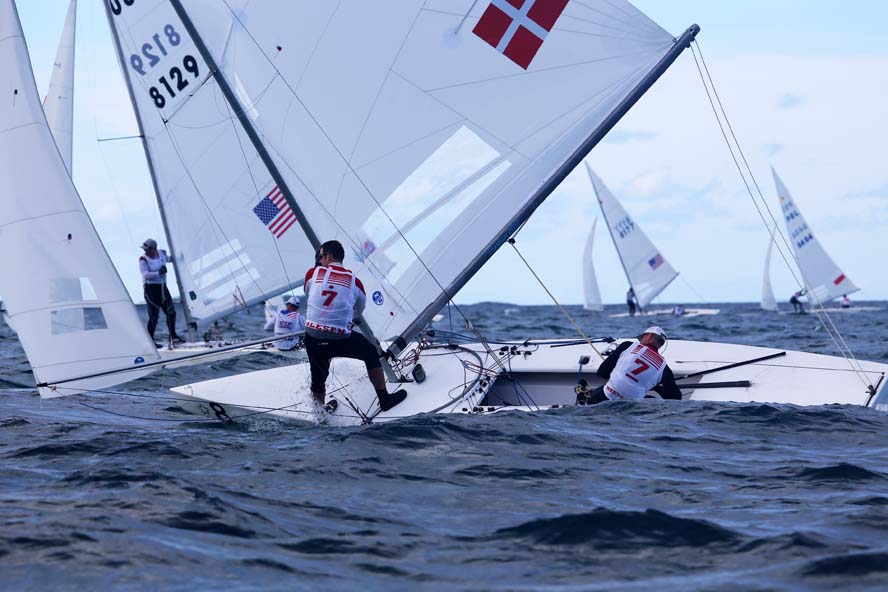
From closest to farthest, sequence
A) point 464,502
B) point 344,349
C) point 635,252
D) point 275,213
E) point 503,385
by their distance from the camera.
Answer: point 464,502, point 344,349, point 503,385, point 275,213, point 635,252

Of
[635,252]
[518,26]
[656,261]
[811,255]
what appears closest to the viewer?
[518,26]

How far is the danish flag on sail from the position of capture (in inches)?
294

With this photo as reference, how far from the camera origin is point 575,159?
745cm

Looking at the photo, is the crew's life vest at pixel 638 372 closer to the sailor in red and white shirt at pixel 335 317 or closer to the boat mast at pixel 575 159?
the boat mast at pixel 575 159

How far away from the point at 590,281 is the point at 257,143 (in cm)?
4766

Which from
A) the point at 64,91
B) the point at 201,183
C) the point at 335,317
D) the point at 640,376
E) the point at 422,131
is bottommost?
the point at 640,376

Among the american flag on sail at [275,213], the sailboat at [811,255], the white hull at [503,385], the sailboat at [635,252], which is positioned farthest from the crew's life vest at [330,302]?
the sailboat at [811,255]

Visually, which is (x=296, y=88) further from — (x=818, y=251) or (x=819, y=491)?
(x=818, y=251)

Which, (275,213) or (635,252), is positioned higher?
(635,252)

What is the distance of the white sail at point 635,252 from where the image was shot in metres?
37.2

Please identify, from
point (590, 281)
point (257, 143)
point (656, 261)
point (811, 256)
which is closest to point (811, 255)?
point (811, 256)

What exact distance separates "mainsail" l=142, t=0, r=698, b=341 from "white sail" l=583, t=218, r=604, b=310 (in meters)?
43.0

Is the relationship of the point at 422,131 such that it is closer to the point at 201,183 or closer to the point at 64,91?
the point at 201,183

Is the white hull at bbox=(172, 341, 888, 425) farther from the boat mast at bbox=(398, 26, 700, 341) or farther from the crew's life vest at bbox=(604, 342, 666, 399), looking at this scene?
the boat mast at bbox=(398, 26, 700, 341)
